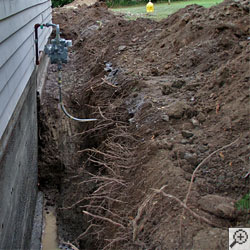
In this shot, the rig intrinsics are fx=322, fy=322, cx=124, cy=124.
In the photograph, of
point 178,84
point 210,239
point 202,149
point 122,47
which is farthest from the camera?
point 122,47

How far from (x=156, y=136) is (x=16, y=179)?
176 centimetres

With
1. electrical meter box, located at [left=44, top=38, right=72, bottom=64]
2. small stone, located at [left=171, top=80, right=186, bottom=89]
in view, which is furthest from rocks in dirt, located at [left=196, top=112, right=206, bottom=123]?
electrical meter box, located at [left=44, top=38, right=72, bottom=64]

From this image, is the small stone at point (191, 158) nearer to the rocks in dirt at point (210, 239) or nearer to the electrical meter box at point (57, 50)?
the rocks in dirt at point (210, 239)

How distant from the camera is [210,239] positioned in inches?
91.0

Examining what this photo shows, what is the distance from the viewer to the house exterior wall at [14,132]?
124 inches

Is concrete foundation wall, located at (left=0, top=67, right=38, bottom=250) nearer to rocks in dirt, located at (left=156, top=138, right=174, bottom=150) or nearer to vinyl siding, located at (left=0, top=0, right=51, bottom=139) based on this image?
vinyl siding, located at (left=0, top=0, right=51, bottom=139)

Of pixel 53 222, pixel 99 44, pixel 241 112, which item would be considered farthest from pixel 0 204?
pixel 99 44

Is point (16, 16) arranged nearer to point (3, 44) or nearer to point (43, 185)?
point (3, 44)

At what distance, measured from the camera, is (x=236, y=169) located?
2.87 metres

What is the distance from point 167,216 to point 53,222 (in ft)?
11.7

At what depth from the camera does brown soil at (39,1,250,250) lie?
2.74 metres

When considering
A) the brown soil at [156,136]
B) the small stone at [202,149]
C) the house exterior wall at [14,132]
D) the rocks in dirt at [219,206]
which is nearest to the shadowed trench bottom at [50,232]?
the brown soil at [156,136]

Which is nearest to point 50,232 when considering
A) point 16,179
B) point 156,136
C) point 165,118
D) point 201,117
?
point 16,179

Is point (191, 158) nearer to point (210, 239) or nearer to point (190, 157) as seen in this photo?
point (190, 157)
